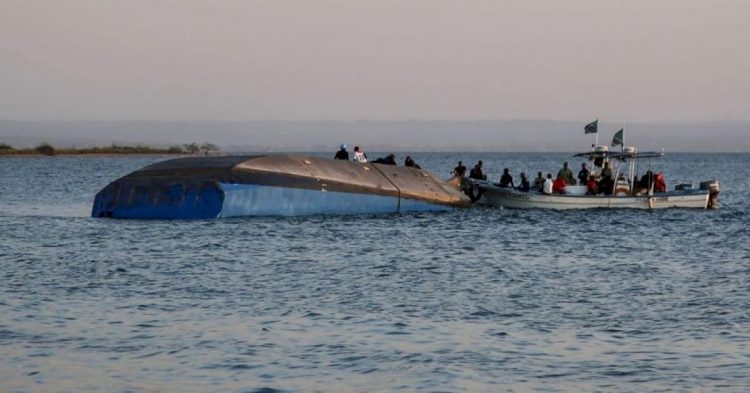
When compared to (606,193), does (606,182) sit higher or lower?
higher

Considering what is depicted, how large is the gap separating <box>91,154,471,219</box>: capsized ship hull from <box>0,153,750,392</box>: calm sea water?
2012 millimetres

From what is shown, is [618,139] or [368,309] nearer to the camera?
[368,309]

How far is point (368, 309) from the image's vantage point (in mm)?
23000

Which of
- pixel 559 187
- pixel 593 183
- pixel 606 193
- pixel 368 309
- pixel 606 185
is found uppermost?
pixel 593 183

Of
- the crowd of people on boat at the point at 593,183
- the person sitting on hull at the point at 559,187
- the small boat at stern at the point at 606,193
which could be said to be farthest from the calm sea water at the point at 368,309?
the person sitting on hull at the point at 559,187

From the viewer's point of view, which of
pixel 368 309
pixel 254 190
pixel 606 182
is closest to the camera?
pixel 368 309

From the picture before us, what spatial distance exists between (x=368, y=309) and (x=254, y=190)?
75.7 ft

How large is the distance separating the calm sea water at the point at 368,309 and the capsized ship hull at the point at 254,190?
2012 millimetres

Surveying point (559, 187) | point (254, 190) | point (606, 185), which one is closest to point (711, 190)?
point (606, 185)

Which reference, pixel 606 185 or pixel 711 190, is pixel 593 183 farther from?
pixel 711 190

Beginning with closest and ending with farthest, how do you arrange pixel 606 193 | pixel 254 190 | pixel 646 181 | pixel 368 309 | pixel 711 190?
pixel 368 309 < pixel 254 190 < pixel 606 193 < pixel 646 181 < pixel 711 190

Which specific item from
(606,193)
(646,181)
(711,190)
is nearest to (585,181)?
(606,193)

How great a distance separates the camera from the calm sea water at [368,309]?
16.7 meters

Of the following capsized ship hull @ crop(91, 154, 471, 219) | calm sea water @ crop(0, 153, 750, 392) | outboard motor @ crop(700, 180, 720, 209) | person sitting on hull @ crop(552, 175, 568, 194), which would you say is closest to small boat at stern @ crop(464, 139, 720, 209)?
person sitting on hull @ crop(552, 175, 568, 194)
